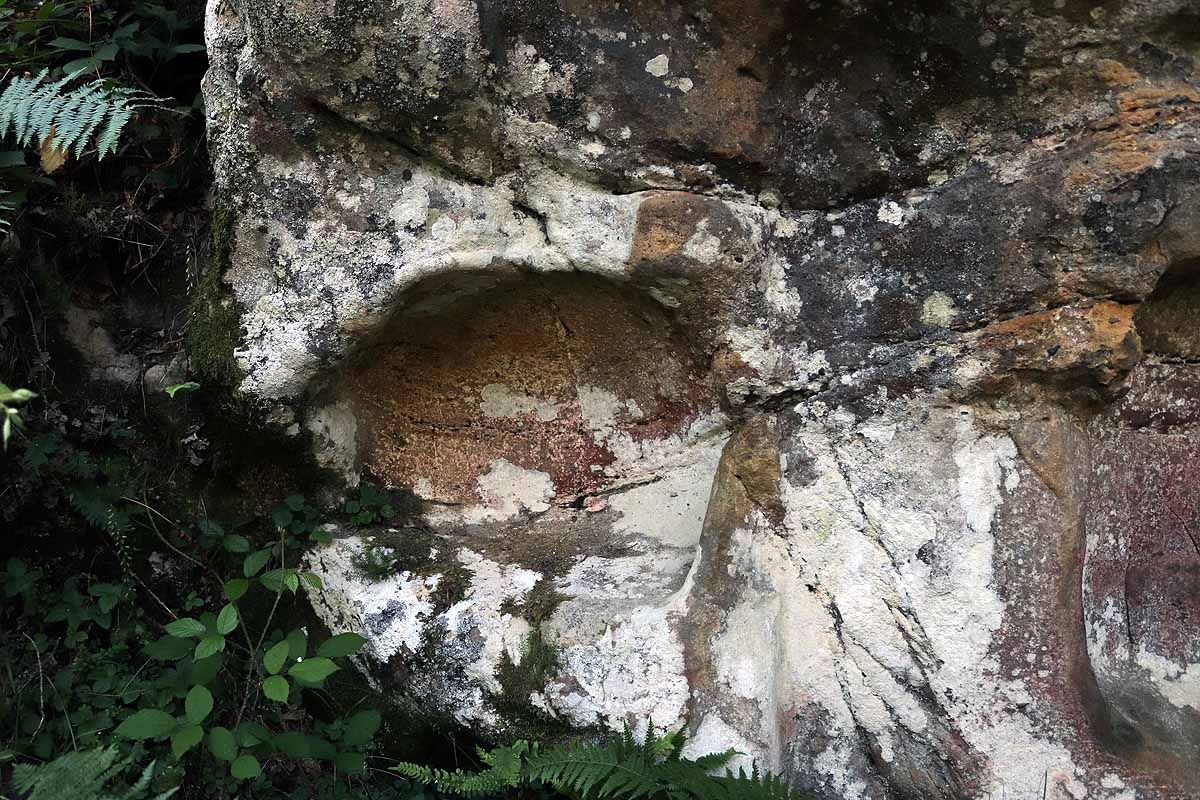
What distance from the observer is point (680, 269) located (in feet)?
7.06

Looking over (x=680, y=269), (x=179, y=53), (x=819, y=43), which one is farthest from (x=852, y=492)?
(x=179, y=53)

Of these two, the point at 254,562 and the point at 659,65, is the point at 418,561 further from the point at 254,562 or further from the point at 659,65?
the point at 659,65

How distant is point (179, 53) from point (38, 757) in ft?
6.11

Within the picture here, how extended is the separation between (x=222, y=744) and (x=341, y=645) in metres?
0.31

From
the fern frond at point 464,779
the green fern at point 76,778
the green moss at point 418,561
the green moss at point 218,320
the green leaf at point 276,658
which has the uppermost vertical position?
the green moss at point 218,320

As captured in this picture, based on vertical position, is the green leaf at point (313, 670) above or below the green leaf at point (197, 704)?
above

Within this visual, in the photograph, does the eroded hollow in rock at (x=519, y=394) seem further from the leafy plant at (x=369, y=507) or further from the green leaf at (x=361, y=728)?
the green leaf at (x=361, y=728)

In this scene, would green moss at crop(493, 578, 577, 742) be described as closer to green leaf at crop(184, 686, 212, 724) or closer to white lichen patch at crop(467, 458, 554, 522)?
white lichen patch at crop(467, 458, 554, 522)

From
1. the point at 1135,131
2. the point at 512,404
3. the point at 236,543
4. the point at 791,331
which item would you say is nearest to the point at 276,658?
the point at 236,543

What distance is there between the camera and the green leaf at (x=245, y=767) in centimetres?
205

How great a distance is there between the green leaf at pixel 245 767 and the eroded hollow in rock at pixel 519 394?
0.78 m

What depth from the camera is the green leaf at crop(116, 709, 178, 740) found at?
2.05m

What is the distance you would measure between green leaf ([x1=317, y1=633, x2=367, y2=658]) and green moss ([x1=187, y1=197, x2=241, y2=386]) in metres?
0.66

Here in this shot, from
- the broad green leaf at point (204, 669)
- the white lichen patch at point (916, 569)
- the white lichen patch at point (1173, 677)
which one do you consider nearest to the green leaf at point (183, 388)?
the broad green leaf at point (204, 669)
